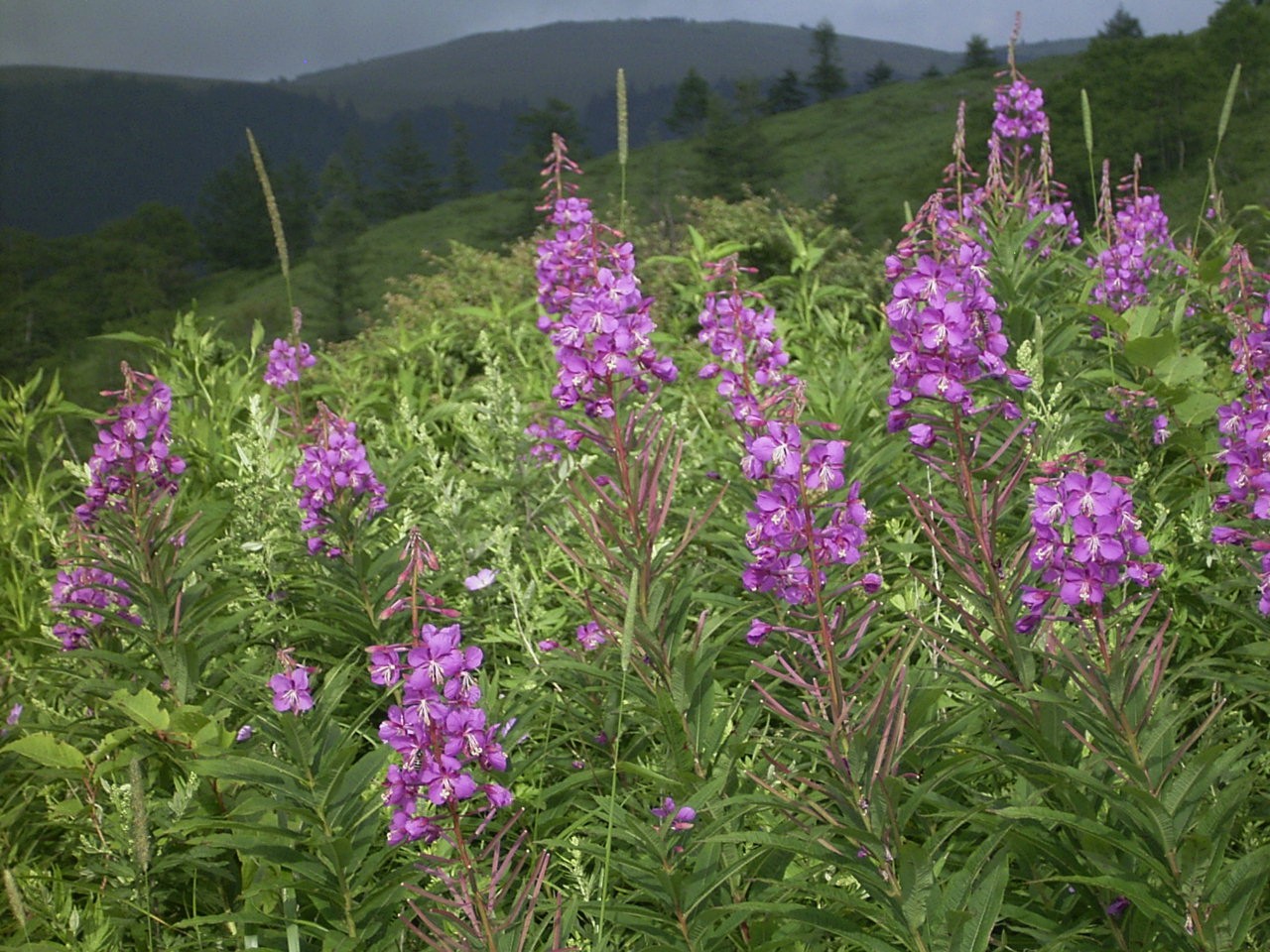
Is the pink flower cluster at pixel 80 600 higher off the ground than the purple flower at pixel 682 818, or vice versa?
the purple flower at pixel 682 818

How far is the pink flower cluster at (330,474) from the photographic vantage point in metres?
3.54

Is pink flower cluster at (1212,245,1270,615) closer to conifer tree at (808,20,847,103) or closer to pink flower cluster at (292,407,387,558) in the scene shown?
pink flower cluster at (292,407,387,558)

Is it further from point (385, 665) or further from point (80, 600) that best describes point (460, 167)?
point (385, 665)

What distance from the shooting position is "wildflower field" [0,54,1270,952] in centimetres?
188

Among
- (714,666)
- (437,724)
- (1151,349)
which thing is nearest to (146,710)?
(437,724)

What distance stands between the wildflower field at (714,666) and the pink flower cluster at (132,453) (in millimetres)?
16

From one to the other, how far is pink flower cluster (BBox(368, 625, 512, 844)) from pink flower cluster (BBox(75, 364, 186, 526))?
190 cm

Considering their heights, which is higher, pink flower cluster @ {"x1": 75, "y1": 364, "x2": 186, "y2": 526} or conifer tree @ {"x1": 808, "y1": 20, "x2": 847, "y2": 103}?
conifer tree @ {"x1": 808, "y1": 20, "x2": 847, "y2": 103}

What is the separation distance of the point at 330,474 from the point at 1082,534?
249 centimetres

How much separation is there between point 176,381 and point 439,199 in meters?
105

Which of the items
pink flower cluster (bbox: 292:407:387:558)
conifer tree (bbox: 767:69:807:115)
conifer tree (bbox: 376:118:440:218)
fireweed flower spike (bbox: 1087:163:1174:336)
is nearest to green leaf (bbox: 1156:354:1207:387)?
fireweed flower spike (bbox: 1087:163:1174:336)

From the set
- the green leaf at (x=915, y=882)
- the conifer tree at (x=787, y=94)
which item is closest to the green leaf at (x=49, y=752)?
the green leaf at (x=915, y=882)

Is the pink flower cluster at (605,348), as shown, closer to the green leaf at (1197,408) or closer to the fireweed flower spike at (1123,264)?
the green leaf at (1197,408)

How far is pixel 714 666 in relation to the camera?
3436 mm
